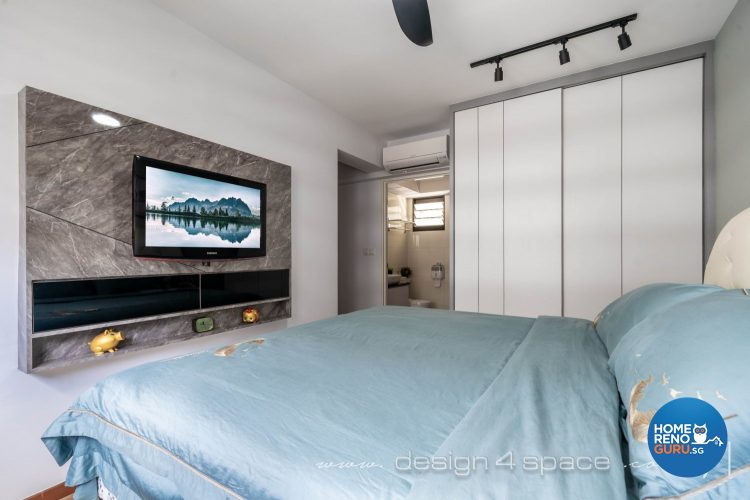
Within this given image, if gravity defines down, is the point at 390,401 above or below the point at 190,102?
below

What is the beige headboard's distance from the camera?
3.73 feet

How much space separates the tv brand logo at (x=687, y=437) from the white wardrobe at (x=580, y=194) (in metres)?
2.77

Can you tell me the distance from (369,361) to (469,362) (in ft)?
1.17

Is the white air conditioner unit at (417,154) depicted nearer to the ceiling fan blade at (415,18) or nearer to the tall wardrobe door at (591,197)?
the tall wardrobe door at (591,197)

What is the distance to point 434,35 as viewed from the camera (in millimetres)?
2480

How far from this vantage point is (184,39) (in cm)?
231

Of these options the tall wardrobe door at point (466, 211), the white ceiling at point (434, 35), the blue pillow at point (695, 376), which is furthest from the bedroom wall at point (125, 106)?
the blue pillow at point (695, 376)

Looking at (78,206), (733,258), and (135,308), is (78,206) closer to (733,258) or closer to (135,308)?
(135,308)

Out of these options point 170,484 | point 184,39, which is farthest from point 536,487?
point 184,39

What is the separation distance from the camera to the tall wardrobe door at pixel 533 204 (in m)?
3.11

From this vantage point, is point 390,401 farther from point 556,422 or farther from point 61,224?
point 61,224

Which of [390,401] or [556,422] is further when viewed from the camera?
[390,401]

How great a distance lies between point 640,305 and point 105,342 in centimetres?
254

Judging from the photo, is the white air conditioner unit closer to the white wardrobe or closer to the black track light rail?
the white wardrobe
